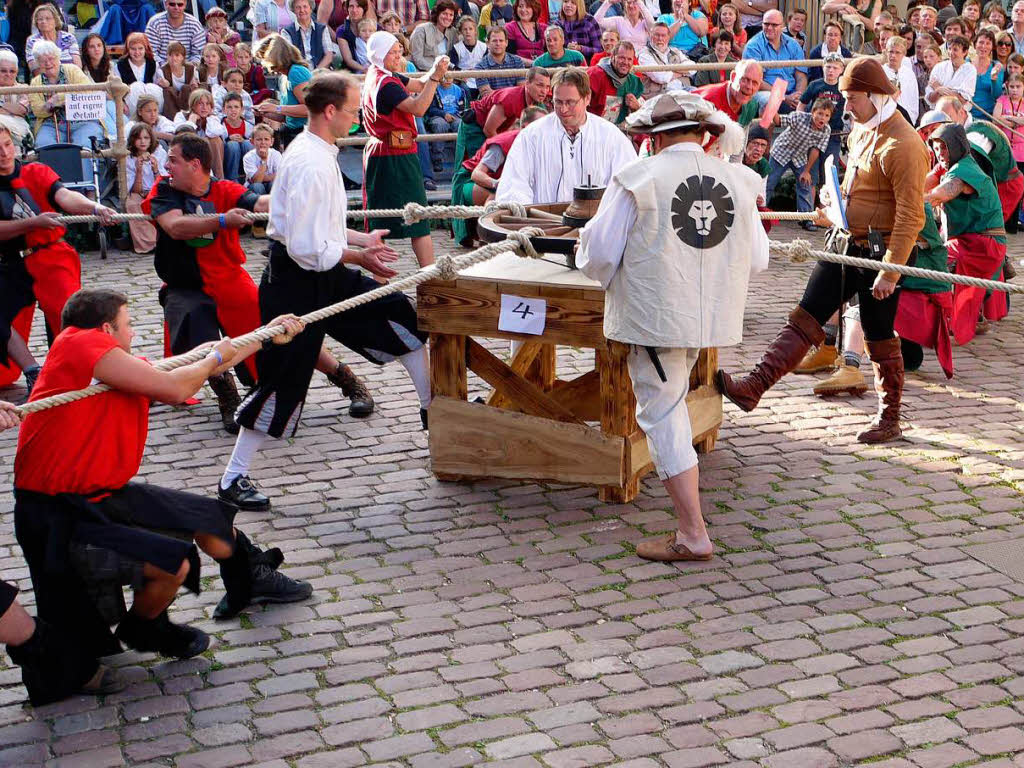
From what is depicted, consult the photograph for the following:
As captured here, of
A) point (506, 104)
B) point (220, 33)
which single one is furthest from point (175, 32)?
point (506, 104)

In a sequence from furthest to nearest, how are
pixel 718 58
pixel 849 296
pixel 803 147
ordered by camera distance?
pixel 718 58 < pixel 803 147 < pixel 849 296

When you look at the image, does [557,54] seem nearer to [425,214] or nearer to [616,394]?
[425,214]

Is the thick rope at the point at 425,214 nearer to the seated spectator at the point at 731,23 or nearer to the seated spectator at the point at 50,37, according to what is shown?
the seated spectator at the point at 50,37

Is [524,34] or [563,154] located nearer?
[563,154]

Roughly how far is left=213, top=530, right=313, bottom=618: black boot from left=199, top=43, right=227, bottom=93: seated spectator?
8172mm

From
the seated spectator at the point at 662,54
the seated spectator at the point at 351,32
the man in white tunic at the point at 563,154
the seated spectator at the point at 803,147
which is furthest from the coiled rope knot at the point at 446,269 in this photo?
the seated spectator at the point at 351,32

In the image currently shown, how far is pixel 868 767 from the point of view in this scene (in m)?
3.97

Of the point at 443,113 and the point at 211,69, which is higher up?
the point at 211,69

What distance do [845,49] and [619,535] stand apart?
11162 millimetres

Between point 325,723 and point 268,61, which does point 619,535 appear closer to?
point 325,723

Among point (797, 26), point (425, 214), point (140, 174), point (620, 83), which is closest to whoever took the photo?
point (425, 214)

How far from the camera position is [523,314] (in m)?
5.94

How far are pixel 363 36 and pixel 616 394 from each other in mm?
8490

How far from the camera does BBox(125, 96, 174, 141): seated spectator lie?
1175cm
